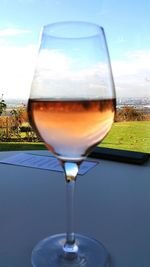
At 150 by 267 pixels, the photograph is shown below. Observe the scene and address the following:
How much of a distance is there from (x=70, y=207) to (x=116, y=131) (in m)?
2.40

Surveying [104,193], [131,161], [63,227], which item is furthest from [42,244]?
[131,161]

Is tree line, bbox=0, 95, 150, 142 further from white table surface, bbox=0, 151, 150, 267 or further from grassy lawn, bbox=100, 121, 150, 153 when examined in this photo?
white table surface, bbox=0, 151, 150, 267

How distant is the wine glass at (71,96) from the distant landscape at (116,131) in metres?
1.79

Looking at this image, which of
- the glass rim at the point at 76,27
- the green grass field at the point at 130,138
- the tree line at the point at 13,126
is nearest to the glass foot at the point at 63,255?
the glass rim at the point at 76,27

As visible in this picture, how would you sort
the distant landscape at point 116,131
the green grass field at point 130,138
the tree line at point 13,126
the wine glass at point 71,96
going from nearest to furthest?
the wine glass at point 71,96, the distant landscape at point 116,131, the green grass field at point 130,138, the tree line at point 13,126

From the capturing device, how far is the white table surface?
33 cm

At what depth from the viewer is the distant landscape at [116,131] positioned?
233 cm

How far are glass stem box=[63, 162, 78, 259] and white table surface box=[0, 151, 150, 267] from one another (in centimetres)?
3

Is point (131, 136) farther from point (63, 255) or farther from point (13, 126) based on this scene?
point (63, 255)

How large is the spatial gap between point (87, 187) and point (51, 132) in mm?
242

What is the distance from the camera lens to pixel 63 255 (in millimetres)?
338

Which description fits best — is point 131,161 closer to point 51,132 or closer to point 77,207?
point 77,207

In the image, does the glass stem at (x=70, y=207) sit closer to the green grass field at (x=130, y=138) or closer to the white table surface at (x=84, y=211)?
the white table surface at (x=84, y=211)

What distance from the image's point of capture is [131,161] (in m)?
0.68
